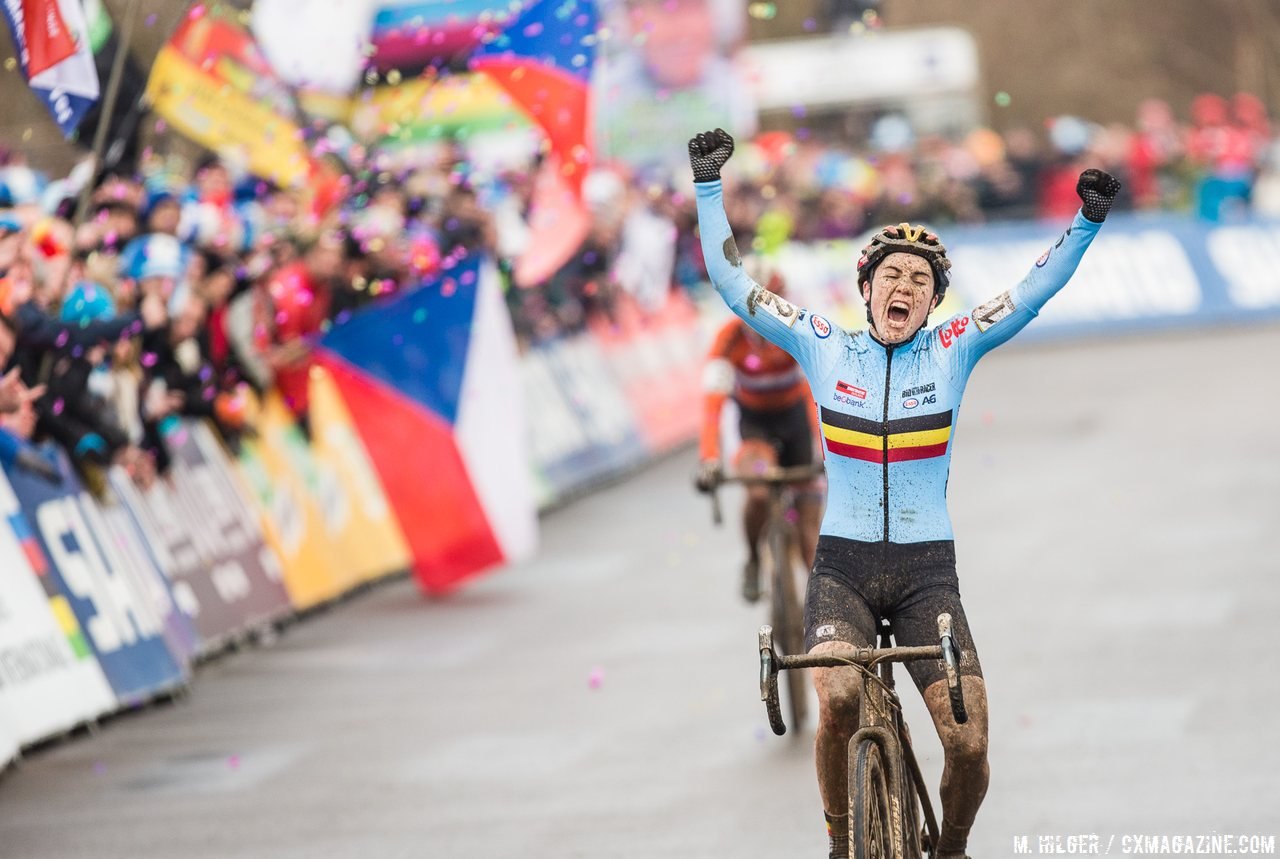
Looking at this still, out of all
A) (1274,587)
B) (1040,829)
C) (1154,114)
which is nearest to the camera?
(1040,829)

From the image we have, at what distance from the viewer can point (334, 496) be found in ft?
49.6

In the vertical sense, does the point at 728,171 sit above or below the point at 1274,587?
above

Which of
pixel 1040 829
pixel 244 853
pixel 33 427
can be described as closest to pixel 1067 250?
pixel 1040 829

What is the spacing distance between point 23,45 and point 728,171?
20.3 metres

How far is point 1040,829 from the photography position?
788cm

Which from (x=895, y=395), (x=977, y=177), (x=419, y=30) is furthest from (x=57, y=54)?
(x=977, y=177)

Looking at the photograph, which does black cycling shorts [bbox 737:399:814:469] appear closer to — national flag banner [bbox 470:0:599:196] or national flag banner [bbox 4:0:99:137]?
national flag banner [bbox 470:0:599:196]

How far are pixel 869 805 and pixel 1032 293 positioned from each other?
1652 millimetres

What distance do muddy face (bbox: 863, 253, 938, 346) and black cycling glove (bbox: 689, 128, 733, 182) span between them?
59cm

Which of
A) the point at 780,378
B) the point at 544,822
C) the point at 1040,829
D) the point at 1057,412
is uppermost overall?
the point at 780,378

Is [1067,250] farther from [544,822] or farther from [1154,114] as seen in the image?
[1154,114]

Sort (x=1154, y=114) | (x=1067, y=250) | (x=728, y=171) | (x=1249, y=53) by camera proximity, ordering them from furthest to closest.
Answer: (x=1249, y=53) → (x=1154, y=114) → (x=728, y=171) → (x=1067, y=250)

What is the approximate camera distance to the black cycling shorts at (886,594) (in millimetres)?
6348

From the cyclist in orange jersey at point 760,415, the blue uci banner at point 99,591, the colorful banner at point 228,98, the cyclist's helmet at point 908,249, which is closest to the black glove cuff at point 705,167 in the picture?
the cyclist's helmet at point 908,249
